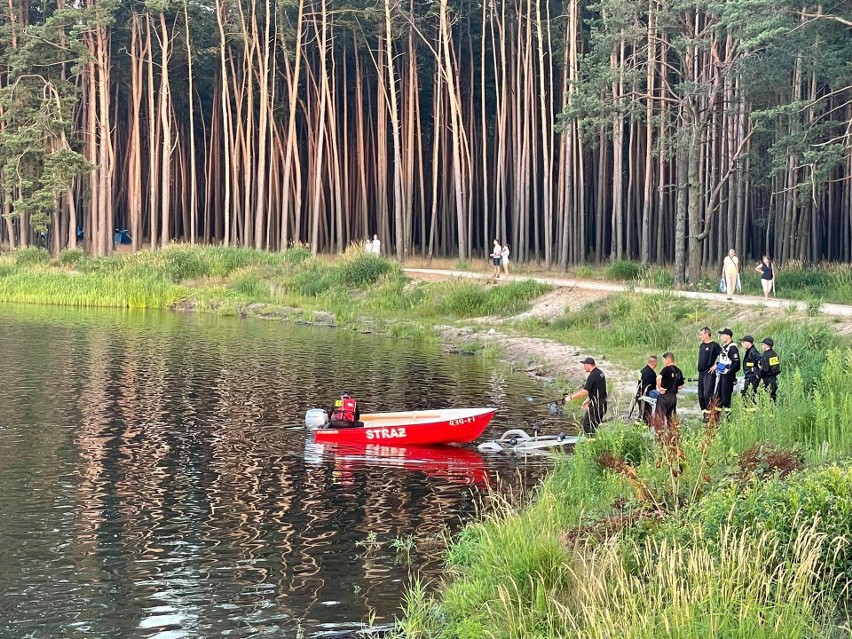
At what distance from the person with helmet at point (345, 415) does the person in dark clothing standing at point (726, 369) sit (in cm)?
691

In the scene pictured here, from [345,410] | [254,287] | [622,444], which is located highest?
[254,287]

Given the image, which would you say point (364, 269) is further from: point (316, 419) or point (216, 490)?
point (216, 490)

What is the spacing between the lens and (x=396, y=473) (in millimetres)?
18953

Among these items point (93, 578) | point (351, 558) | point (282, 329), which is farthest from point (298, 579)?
point (282, 329)

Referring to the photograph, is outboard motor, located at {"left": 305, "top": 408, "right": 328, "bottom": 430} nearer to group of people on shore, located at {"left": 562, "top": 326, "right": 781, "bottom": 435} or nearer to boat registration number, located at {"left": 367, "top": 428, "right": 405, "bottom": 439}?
boat registration number, located at {"left": 367, "top": 428, "right": 405, "bottom": 439}

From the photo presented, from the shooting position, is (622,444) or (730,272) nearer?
(622,444)

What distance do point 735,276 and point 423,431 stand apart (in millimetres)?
17288

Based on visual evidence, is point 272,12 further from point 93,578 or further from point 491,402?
point 93,578

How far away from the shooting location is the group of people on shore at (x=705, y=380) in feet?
62.0

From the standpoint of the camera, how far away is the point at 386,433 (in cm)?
2161

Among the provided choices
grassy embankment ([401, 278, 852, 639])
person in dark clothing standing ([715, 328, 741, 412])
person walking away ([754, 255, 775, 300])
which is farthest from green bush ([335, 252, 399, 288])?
grassy embankment ([401, 278, 852, 639])

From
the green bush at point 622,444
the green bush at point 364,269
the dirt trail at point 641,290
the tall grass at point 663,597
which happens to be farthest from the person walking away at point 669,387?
the green bush at point 364,269

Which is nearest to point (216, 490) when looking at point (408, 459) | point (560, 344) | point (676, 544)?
point (408, 459)

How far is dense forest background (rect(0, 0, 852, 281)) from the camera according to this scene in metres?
39.2
